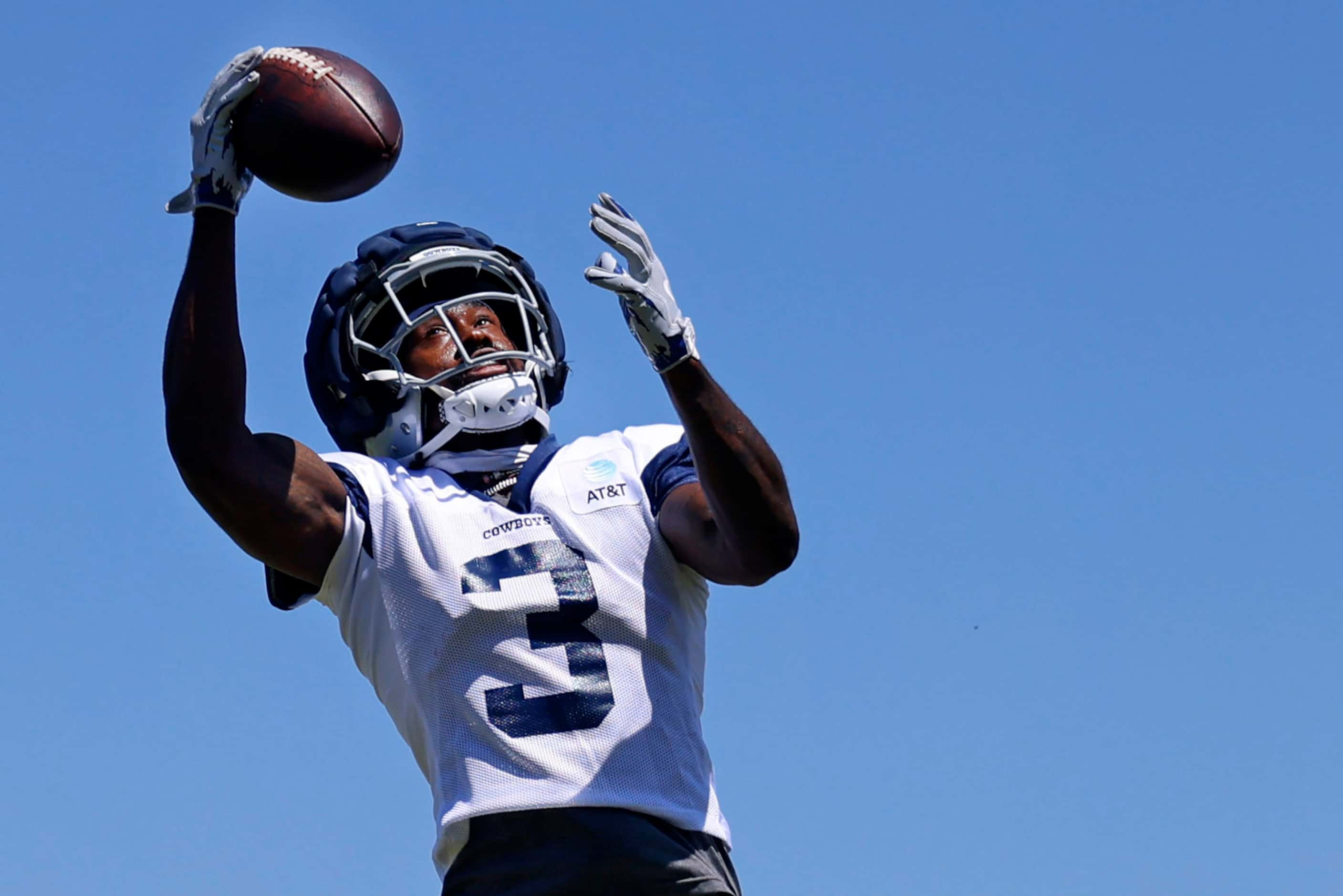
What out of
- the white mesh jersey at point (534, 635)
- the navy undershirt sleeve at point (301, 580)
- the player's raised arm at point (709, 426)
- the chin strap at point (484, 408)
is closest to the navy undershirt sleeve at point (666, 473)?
the white mesh jersey at point (534, 635)

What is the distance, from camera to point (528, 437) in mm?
5184

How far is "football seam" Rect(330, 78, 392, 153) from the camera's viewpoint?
490cm

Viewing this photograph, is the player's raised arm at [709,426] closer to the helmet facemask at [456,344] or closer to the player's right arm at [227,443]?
the helmet facemask at [456,344]

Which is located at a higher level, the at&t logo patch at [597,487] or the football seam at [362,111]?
the football seam at [362,111]

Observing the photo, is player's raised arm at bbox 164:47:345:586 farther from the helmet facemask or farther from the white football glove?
the white football glove

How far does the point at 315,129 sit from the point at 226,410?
0.84 meters

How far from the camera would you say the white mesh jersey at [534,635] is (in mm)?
4363

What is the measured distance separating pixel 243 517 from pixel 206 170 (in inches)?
36.7

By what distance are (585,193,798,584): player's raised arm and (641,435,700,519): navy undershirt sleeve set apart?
0.99ft

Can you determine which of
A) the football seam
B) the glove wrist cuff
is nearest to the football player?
the glove wrist cuff

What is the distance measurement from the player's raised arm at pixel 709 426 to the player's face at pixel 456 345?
0.76 m

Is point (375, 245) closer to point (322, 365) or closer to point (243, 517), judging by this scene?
point (322, 365)

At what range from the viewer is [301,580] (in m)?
4.74

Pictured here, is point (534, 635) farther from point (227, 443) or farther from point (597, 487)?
point (227, 443)
